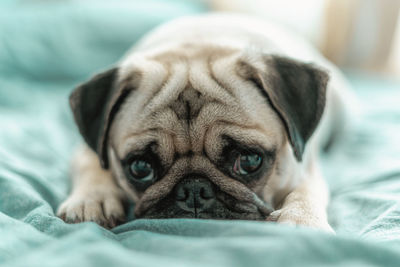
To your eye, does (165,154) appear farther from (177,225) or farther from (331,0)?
(331,0)

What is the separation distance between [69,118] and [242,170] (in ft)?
6.88

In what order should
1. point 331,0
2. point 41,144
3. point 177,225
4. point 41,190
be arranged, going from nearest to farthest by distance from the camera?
point 177,225
point 41,190
point 41,144
point 331,0

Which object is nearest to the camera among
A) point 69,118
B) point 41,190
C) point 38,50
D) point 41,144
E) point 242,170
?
point 242,170

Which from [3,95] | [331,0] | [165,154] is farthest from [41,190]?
[331,0]

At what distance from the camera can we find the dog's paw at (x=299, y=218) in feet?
5.45

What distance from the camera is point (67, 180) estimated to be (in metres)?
2.49

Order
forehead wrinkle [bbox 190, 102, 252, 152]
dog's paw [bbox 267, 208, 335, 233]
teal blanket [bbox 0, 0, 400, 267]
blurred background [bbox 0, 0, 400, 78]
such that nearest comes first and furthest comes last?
teal blanket [bbox 0, 0, 400, 267], dog's paw [bbox 267, 208, 335, 233], forehead wrinkle [bbox 190, 102, 252, 152], blurred background [bbox 0, 0, 400, 78]

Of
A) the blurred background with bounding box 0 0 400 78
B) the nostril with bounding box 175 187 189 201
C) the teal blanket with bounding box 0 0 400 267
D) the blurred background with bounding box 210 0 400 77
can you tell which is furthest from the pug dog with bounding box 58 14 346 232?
the blurred background with bounding box 210 0 400 77

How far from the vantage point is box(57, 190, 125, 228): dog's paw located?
6.09ft

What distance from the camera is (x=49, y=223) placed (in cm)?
156

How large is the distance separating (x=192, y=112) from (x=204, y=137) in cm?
14

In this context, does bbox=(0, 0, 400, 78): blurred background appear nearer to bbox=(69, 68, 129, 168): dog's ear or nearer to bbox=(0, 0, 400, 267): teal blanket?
bbox=(0, 0, 400, 267): teal blanket

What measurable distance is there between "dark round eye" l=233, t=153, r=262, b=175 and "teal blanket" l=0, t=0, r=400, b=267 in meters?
0.46

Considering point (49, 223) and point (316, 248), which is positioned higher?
point (316, 248)
